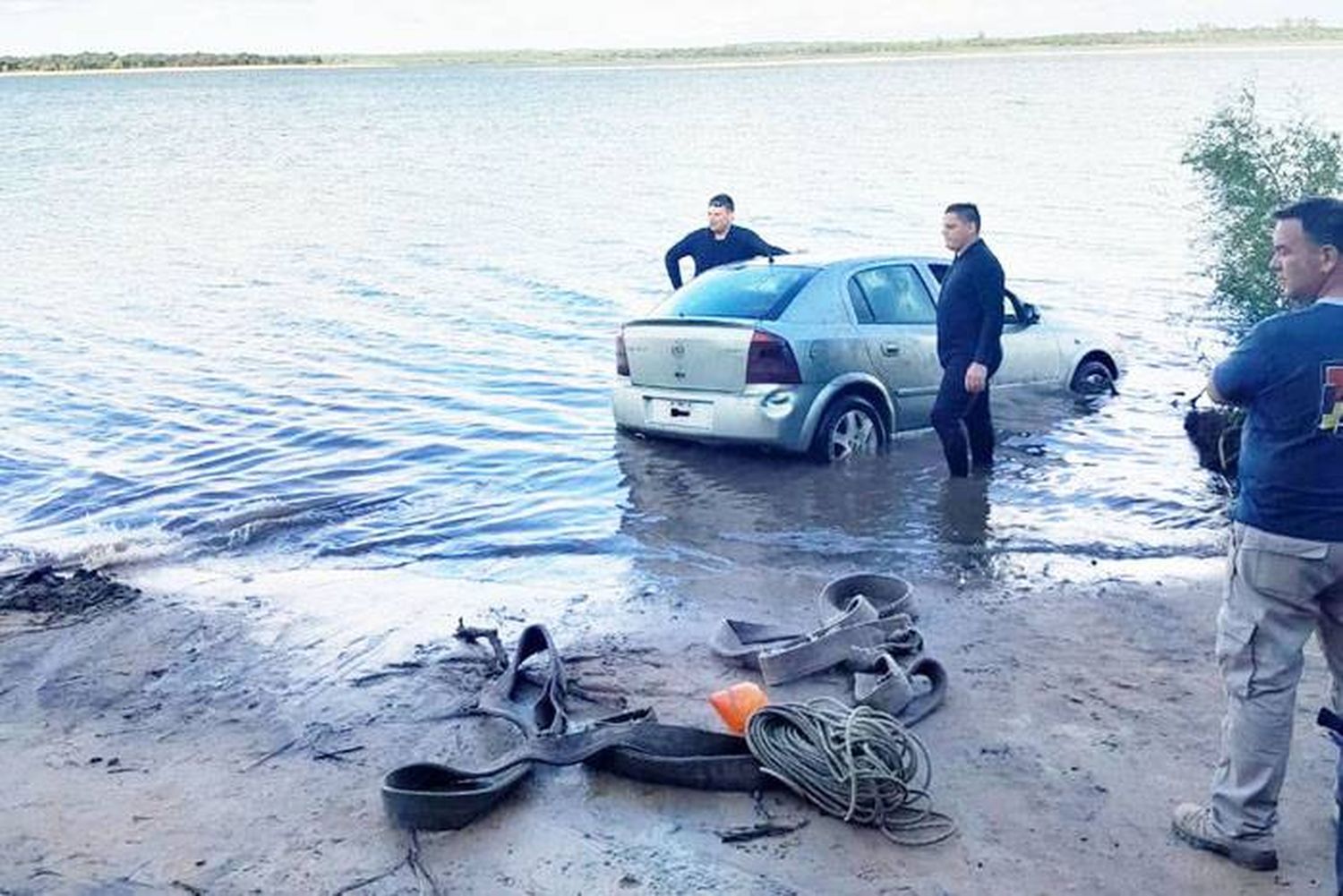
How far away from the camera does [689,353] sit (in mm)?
→ 10297

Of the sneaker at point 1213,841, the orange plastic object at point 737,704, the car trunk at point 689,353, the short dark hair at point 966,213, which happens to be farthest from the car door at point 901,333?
the sneaker at point 1213,841

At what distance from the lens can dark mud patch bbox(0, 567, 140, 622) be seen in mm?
7980

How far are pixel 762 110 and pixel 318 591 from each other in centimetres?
8006

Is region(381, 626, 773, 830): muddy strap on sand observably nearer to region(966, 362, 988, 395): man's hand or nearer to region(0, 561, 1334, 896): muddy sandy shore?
region(0, 561, 1334, 896): muddy sandy shore

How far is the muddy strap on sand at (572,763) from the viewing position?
16.6ft

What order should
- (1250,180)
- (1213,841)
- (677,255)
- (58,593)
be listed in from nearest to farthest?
1. (1213,841)
2. (58,593)
3. (677,255)
4. (1250,180)

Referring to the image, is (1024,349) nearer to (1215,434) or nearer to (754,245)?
(1215,434)

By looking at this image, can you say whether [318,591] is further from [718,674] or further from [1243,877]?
[1243,877]

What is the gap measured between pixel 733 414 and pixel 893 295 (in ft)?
5.67

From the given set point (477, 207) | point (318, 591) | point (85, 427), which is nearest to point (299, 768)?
point (318, 591)

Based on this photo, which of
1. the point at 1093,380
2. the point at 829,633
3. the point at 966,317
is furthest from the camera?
the point at 1093,380

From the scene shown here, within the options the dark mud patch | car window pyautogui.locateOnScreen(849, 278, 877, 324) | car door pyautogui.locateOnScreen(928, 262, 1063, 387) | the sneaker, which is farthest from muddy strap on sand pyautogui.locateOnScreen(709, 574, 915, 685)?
car door pyautogui.locateOnScreen(928, 262, 1063, 387)

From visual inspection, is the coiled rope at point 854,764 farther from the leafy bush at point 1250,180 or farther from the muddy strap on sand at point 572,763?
the leafy bush at point 1250,180

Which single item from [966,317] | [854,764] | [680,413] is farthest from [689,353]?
[854,764]
